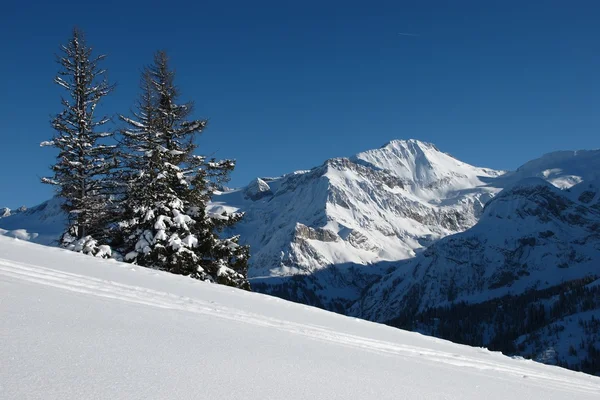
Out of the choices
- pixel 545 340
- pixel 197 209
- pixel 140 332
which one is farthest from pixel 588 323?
pixel 140 332

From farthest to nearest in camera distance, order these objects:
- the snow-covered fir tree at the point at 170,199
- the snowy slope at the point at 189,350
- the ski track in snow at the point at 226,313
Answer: the snow-covered fir tree at the point at 170,199
the ski track in snow at the point at 226,313
the snowy slope at the point at 189,350

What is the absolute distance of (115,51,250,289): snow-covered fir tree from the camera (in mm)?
18781

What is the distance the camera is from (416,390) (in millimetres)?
5910

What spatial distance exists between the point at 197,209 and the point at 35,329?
1590cm

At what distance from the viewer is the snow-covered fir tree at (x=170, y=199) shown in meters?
18.8

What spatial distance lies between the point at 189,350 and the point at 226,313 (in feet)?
10.5

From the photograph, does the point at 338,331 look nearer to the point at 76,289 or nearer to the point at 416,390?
the point at 416,390

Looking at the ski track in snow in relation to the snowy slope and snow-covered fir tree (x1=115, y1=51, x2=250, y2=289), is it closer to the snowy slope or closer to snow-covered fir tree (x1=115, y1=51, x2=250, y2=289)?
the snowy slope

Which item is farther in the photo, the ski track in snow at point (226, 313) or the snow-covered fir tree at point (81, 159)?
the snow-covered fir tree at point (81, 159)

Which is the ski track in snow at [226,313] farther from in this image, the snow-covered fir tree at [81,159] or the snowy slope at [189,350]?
the snow-covered fir tree at [81,159]

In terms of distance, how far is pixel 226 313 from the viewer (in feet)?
28.8

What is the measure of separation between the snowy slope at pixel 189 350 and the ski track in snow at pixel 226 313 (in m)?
0.04

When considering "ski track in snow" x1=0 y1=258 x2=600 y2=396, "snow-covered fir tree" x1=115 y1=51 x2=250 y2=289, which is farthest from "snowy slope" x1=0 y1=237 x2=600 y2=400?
"snow-covered fir tree" x1=115 y1=51 x2=250 y2=289

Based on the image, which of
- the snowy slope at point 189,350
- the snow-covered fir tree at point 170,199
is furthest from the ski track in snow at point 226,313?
the snow-covered fir tree at point 170,199
